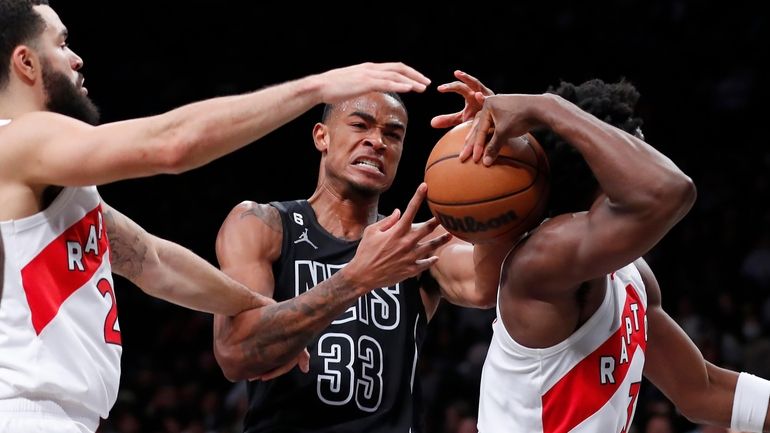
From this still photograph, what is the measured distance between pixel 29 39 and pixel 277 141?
862cm

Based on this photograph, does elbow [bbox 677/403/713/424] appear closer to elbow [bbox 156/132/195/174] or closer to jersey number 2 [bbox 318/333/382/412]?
jersey number 2 [bbox 318/333/382/412]

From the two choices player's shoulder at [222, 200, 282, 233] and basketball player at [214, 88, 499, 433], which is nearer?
basketball player at [214, 88, 499, 433]

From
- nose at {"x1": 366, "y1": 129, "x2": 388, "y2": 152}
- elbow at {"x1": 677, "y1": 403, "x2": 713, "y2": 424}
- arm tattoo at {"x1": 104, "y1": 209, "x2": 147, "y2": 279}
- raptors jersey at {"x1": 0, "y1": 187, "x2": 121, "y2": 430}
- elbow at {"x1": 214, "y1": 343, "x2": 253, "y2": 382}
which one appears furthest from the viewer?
nose at {"x1": 366, "y1": 129, "x2": 388, "y2": 152}

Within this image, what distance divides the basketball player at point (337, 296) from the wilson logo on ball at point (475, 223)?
52 cm

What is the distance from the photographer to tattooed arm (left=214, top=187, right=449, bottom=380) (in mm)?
3711

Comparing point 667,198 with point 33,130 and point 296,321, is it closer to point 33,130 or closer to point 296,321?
point 296,321

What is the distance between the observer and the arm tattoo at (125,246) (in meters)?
3.65

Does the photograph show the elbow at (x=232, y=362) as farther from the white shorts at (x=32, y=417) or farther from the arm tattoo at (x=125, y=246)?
the white shorts at (x=32, y=417)

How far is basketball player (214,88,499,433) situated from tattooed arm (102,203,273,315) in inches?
7.2

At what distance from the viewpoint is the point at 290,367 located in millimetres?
3943

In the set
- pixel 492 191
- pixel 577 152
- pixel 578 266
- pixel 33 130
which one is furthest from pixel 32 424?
pixel 577 152

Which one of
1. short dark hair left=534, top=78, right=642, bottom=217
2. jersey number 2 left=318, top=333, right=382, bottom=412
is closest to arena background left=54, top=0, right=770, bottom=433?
jersey number 2 left=318, top=333, right=382, bottom=412

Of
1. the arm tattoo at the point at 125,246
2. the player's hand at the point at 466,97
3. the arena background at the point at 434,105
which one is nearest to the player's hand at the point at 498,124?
the player's hand at the point at 466,97

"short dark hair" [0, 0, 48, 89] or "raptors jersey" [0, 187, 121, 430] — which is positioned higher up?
"short dark hair" [0, 0, 48, 89]
